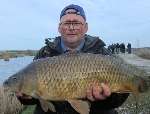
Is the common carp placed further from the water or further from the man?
the water

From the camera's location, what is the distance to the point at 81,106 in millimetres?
4707

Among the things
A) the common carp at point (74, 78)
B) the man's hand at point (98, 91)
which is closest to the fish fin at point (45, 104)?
the common carp at point (74, 78)

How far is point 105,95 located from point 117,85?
186 mm

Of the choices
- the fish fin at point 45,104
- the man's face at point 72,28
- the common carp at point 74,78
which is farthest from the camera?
the man's face at point 72,28

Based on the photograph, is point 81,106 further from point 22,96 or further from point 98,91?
point 22,96

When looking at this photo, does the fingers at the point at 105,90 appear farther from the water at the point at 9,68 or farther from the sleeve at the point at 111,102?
the water at the point at 9,68

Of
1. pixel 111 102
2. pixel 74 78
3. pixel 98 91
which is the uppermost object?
pixel 74 78

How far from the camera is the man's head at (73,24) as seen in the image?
198 inches

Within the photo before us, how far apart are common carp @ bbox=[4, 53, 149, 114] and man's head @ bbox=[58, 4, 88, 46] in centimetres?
34

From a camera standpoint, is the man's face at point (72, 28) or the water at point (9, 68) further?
the water at point (9, 68)

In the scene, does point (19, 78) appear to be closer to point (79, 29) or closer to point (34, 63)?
point (34, 63)

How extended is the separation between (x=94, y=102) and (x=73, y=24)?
35.9 inches

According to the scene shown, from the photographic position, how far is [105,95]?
15.6 ft

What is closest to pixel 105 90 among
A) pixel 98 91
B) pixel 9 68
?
pixel 98 91
